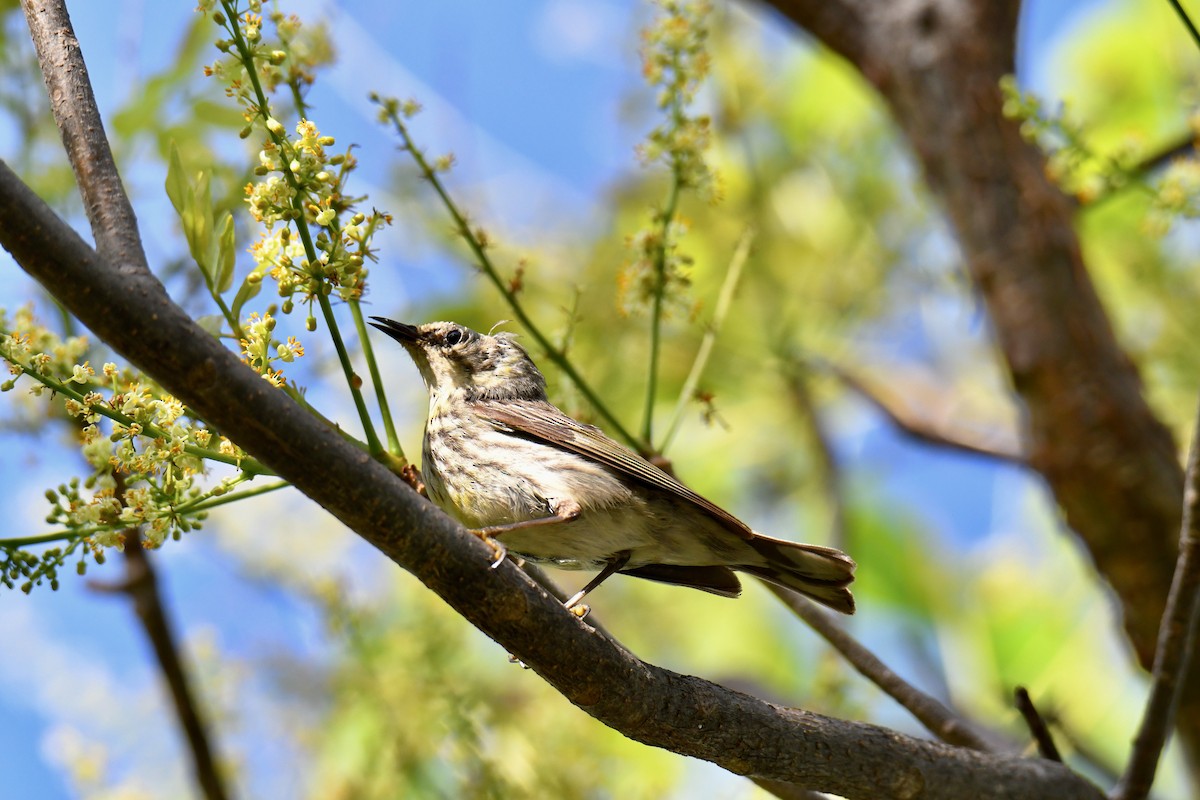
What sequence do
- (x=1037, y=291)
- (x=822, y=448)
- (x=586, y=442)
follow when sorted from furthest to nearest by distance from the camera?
(x=822, y=448), (x=1037, y=291), (x=586, y=442)

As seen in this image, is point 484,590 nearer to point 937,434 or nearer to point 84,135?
point 84,135

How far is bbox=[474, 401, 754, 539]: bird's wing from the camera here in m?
3.54

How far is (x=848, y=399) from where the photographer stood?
282 inches

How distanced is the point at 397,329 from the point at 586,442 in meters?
0.94

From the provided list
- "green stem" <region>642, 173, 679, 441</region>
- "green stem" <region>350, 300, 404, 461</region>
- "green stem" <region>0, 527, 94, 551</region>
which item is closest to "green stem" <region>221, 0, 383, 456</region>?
"green stem" <region>350, 300, 404, 461</region>

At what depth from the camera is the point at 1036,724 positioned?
335 centimetres

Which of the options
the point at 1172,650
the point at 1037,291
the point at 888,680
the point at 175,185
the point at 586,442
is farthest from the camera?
the point at 1037,291

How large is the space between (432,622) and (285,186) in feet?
7.22

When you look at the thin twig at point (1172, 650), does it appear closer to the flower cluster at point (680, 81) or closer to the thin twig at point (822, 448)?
the flower cluster at point (680, 81)

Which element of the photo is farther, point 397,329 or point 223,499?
point 397,329

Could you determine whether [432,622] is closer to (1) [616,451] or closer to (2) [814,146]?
(1) [616,451]

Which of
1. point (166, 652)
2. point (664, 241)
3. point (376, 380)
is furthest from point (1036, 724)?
point (166, 652)

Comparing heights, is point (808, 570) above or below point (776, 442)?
below

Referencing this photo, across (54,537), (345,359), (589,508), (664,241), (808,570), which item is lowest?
(54,537)
